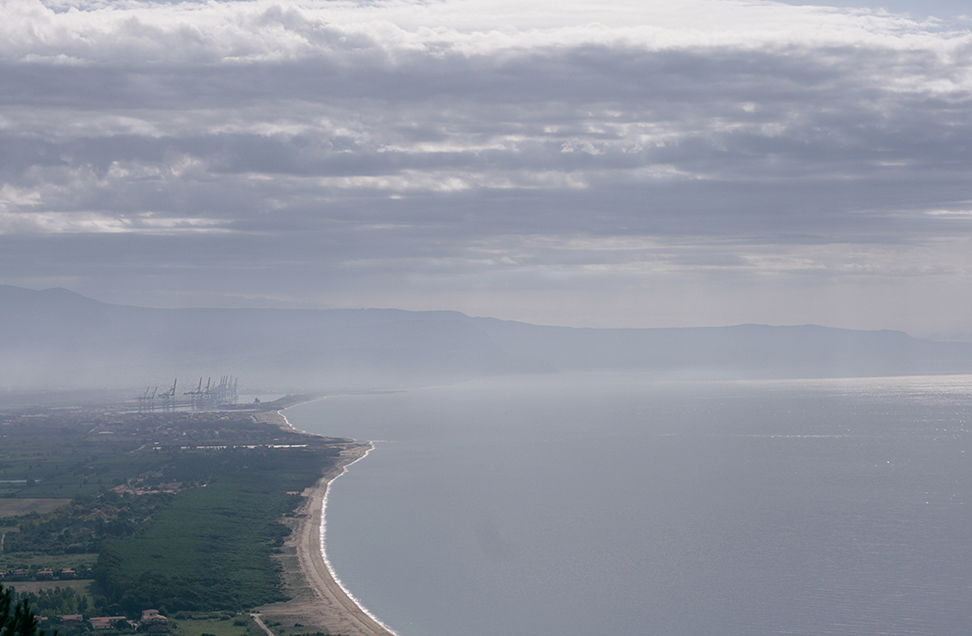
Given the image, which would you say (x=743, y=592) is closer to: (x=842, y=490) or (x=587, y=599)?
(x=587, y=599)

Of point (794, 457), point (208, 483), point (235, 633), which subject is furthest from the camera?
point (794, 457)

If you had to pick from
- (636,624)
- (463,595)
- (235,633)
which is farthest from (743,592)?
(235,633)

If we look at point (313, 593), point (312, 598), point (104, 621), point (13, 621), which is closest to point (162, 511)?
point (313, 593)

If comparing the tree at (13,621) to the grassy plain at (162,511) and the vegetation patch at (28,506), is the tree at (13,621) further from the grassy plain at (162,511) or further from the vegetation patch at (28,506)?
the vegetation patch at (28,506)

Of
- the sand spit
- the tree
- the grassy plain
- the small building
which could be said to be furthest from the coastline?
the tree

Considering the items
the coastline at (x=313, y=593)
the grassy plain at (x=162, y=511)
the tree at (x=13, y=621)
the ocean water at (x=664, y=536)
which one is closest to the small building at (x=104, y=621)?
the grassy plain at (x=162, y=511)

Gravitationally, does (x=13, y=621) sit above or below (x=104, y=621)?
above

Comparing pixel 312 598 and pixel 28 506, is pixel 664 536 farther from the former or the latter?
pixel 28 506
